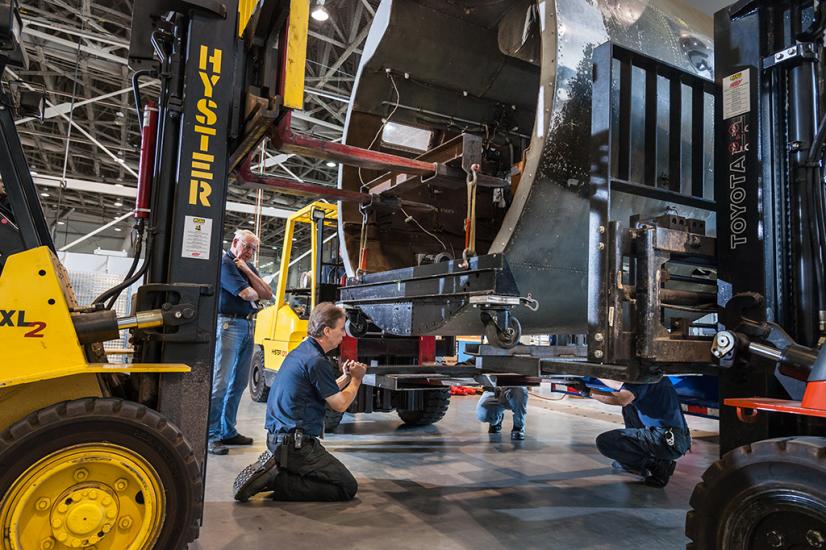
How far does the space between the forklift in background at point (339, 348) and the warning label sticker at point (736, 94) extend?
2.72 metres

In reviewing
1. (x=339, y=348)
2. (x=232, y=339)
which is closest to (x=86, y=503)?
(x=232, y=339)

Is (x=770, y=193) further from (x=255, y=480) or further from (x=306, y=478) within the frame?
(x=255, y=480)

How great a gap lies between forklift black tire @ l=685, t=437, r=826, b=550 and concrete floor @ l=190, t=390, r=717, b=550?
1.20 m

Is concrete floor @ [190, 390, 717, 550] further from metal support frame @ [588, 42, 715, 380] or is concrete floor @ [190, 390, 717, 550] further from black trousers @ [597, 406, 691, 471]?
metal support frame @ [588, 42, 715, 380]

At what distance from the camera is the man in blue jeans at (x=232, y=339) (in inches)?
216

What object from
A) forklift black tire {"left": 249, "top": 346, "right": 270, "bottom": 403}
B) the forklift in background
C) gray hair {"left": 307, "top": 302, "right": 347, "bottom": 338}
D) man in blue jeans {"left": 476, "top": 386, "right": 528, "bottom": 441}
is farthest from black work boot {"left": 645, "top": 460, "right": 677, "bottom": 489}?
forklift black tire {"left": 249, "top": 346, "right": 270, "bottom": 403}

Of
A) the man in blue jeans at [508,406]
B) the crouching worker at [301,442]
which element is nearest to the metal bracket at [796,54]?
the crouching worker at [301,442]

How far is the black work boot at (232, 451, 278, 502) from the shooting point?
3.91 metres

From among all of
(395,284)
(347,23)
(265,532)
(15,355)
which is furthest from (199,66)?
(347,23)

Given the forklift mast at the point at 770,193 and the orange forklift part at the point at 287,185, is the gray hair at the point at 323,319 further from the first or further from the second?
the forklift mast at the point at 770,193

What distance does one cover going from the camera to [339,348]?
667 centimetres

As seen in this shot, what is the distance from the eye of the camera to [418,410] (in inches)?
283

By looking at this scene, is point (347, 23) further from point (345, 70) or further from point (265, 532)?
point (265, 532)

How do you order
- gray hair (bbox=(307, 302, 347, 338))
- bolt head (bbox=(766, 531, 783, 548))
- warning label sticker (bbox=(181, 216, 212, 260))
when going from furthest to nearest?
1. gray hair (bbox=(307, 302, 347, 338))
2. warning label sticker (bbox=(181, 216, 212, 260))
3. bolt head (bbox=(766, 531, 783, 548))
